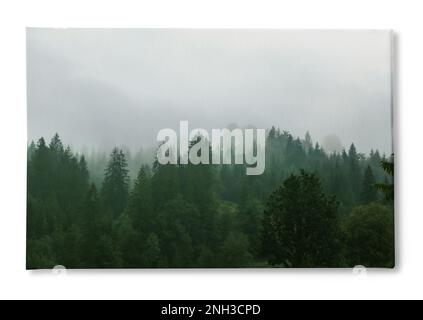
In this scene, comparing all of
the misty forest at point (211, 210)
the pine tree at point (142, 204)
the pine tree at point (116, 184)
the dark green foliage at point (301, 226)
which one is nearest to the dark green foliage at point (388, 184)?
the misty forest at point (211, 210)

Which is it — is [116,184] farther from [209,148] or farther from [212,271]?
[212,271]

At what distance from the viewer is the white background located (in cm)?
292

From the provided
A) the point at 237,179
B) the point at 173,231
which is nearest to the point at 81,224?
the point at 173,231

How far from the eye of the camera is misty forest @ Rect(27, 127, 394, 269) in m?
2.90

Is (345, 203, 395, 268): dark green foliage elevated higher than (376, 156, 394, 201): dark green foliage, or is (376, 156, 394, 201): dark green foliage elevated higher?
(376, 156, 394, 201): dark green foliage

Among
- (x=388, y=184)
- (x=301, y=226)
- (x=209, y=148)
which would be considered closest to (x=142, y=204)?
(x=209, y=148)

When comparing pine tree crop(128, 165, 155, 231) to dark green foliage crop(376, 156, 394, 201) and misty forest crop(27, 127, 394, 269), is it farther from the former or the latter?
dark green foliage crop(376, 156, 394, 201)

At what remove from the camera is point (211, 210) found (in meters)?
2.94

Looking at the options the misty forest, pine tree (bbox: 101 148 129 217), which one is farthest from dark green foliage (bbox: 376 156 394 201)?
pine tree (bbox: 101 148 129 217)

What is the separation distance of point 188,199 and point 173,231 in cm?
21

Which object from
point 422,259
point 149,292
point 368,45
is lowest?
point 149,292

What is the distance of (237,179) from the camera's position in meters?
2.95

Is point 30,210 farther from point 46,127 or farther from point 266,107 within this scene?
point 266,107

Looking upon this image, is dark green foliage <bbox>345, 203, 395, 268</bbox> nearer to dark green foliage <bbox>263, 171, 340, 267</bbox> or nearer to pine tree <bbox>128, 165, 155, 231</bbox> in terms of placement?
dark green foliage <bbox>263, 171, 340, 267</bbox>
